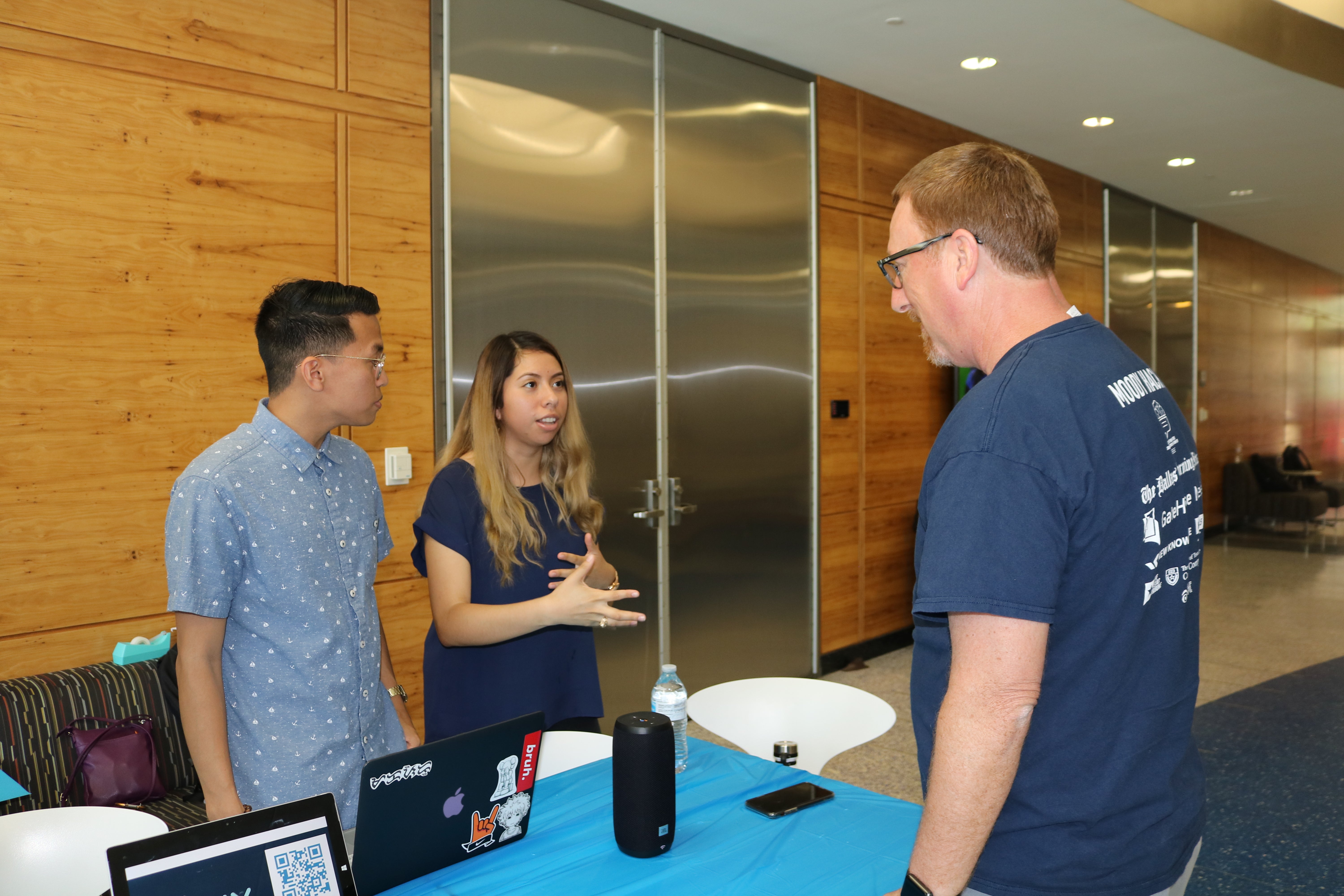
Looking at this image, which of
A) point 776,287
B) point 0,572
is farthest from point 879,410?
point 0,572

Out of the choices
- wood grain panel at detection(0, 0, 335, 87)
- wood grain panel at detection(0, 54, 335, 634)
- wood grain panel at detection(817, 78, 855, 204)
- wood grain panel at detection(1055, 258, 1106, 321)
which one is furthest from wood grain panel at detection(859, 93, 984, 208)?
wood grain panel at detection(0, 54, 335, 634)

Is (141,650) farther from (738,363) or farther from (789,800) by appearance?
(738,363)

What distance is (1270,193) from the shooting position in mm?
9188

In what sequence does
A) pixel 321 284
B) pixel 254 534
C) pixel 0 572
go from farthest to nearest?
pixel 0 572, pixel 321 284, pixel 254 534

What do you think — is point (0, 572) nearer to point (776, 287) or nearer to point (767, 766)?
point (767, 766)

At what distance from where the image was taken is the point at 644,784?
170 cm

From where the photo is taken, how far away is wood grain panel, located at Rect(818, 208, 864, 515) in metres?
5.87

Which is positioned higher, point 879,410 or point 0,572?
point 879,410

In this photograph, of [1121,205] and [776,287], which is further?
[1121,205]

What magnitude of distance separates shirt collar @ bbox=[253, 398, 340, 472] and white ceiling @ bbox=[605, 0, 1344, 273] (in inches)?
131

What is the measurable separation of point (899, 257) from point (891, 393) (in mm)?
5177

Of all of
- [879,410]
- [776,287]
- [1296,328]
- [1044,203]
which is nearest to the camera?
[1044,203]

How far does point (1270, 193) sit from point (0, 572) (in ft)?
34.3

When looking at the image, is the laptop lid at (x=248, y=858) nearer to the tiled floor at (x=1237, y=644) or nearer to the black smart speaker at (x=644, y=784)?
the black smart speaker at (x=644, y=784)
